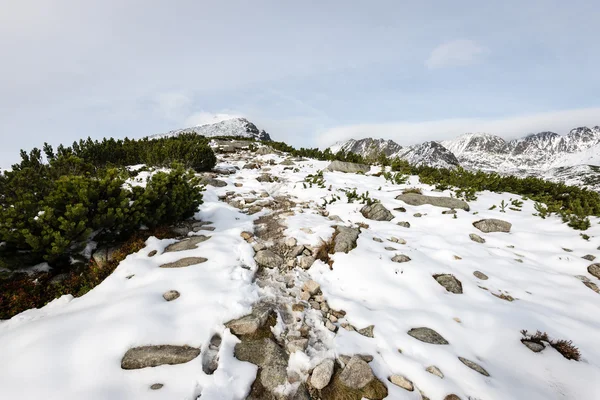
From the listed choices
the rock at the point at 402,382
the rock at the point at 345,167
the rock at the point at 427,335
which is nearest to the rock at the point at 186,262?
the rock at the point at 402,382

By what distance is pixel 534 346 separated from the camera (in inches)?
150

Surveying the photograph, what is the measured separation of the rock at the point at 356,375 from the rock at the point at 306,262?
252 cm

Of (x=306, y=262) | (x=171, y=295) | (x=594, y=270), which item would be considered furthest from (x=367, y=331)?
(x=594, y=270)

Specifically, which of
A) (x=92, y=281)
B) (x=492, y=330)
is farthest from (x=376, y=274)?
(x=92, y=281)

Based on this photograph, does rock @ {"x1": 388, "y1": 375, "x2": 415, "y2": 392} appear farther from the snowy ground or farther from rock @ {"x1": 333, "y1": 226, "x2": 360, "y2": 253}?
rock @ {"x1": 333, "y1": 226, "x2": 360, "y2": 253}

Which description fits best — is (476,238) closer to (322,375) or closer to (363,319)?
(363,319)

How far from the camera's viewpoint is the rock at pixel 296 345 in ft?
11.4

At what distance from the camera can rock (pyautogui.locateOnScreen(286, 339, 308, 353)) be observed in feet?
11.4

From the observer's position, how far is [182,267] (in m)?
5.09

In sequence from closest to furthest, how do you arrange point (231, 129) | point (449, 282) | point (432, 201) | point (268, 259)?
point (449, 282)
point (268, 259)
point (432, 201)
point (231, 129)

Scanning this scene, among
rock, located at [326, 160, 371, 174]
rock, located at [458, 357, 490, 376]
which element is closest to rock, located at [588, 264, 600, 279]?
rock, located at [458, 357, 490, 376]

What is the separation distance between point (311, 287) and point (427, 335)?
1996 millimetres

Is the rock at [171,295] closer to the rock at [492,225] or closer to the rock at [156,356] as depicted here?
the rock at [156,356]

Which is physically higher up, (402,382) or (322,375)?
(322,375)
